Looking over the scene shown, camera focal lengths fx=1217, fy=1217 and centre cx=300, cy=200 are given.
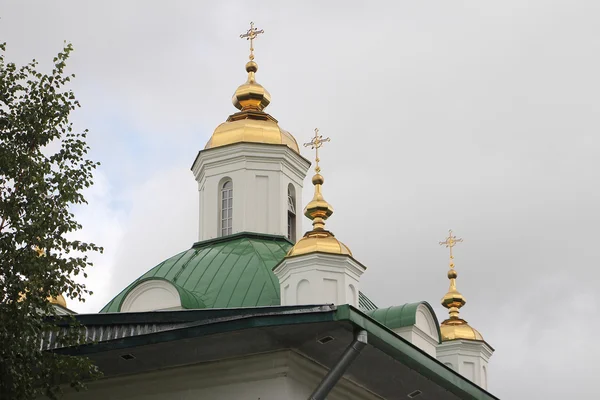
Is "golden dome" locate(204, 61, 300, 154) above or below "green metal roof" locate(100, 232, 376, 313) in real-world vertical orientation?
above

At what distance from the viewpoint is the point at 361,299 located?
2641 cm

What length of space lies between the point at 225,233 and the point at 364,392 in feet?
50.2

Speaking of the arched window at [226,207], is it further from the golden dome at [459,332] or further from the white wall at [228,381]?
the white wall at [228,381]

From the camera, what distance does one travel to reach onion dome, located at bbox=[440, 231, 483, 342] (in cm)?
3112

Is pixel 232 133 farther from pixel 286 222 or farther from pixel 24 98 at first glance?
pixel 24 98

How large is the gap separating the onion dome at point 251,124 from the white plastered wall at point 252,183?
208mm

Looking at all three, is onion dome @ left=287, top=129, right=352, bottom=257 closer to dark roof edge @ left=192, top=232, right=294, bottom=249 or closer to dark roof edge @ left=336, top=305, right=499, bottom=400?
dark roof edge @ left=192, top=232, right=294, bottom=249

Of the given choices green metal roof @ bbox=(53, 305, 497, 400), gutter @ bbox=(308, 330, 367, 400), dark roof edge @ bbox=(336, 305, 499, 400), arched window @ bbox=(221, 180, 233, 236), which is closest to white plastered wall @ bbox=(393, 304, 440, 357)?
arched window @ bbox=(221, 180, 233, 236)

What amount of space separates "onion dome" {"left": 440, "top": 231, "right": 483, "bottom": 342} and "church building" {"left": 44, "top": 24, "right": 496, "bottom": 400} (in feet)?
0.13

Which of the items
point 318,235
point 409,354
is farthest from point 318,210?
point 409,354

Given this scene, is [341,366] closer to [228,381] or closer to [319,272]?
[228,381]

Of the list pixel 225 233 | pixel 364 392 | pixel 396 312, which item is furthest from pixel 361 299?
pixel 364 392

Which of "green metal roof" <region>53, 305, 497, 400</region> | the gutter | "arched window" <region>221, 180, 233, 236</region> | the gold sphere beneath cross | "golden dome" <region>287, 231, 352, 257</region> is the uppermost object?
the gold sphere beneath cross

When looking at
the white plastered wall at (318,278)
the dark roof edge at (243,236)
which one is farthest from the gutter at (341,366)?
the dark roof edge at (243,236)
